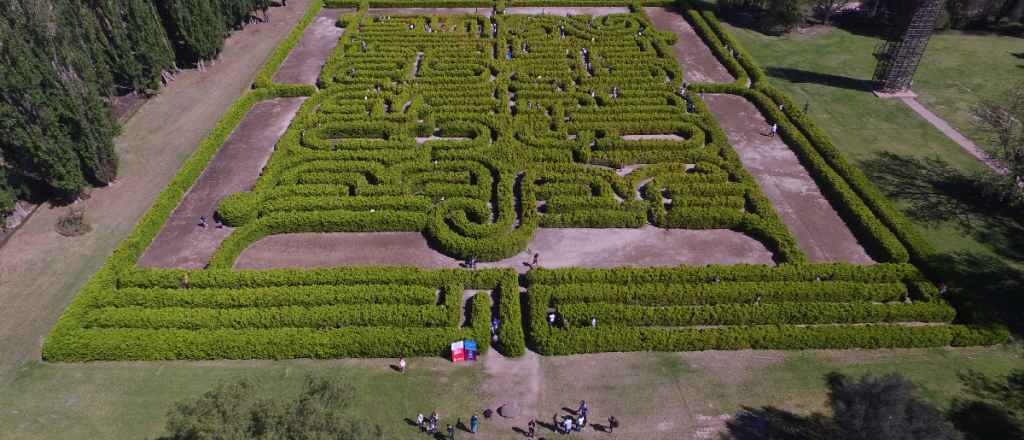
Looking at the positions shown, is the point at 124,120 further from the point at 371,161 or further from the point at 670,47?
the point at 670,47

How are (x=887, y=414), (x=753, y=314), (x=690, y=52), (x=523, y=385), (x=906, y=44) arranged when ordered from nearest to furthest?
(x=887, y=414) → (x=523, y=385) → (x=753, y=314) → (x=906, y=44) → (x=690, y=52)

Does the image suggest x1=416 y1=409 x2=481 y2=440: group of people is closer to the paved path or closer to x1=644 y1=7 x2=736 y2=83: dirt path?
the paved path

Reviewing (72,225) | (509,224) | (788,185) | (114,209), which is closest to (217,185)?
(114,209)

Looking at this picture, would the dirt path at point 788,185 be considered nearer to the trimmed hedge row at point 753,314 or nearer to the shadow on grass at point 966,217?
the trimmed hedge row at point 753,314

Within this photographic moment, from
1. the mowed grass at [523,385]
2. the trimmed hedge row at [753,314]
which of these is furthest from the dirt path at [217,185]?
the trimmed hedge row at [753,314]

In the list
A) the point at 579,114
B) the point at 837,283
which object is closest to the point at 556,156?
the point at 579,114

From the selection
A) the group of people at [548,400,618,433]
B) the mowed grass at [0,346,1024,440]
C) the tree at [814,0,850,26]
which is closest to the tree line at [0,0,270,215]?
the mowed grass at [0,346,1024,440]

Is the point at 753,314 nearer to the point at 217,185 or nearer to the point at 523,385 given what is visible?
the point at 523,385
